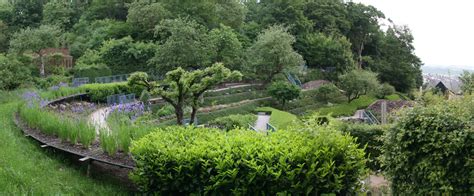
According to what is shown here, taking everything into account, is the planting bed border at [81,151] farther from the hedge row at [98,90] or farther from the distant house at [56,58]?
the distant house at [56,58]

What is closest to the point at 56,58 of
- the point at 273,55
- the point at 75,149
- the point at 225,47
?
the point at 225,47

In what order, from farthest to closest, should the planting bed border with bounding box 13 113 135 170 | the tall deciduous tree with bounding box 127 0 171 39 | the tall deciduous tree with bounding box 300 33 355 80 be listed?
the tall deciduous tree with bounding box 300 33 355 80
the tall deciduous tree with bounding box 127 0 171 39
the planting bed border with bounding box 13 113 135 170

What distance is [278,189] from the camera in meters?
5.14

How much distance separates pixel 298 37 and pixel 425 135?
36904 millimetres

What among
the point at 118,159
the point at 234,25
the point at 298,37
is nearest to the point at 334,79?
the point at 298,37

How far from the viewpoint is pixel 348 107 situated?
108 ft

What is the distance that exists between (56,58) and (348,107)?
20.6 m

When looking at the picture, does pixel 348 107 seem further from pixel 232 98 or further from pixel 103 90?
pixel 103 90

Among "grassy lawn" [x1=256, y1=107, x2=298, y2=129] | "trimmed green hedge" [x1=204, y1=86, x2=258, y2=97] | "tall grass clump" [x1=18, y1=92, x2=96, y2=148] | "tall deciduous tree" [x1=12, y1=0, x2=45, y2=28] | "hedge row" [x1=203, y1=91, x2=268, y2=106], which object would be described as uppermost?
"tall deciduous tree" [x1=12, y1=0, x2=45, y2=28]

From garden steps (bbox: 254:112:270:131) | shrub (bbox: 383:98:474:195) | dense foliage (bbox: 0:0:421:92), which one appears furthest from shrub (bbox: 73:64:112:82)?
shrub (bbox: 383:98:474:195)

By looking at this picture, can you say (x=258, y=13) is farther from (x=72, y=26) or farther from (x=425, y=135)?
(x=425, y=135)

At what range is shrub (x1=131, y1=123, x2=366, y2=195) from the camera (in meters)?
5.09

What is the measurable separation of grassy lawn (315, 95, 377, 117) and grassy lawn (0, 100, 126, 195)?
2353cm

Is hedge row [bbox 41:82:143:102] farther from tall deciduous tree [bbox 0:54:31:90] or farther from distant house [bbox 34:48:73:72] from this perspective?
distant house [bbox 34:48:73:72]
